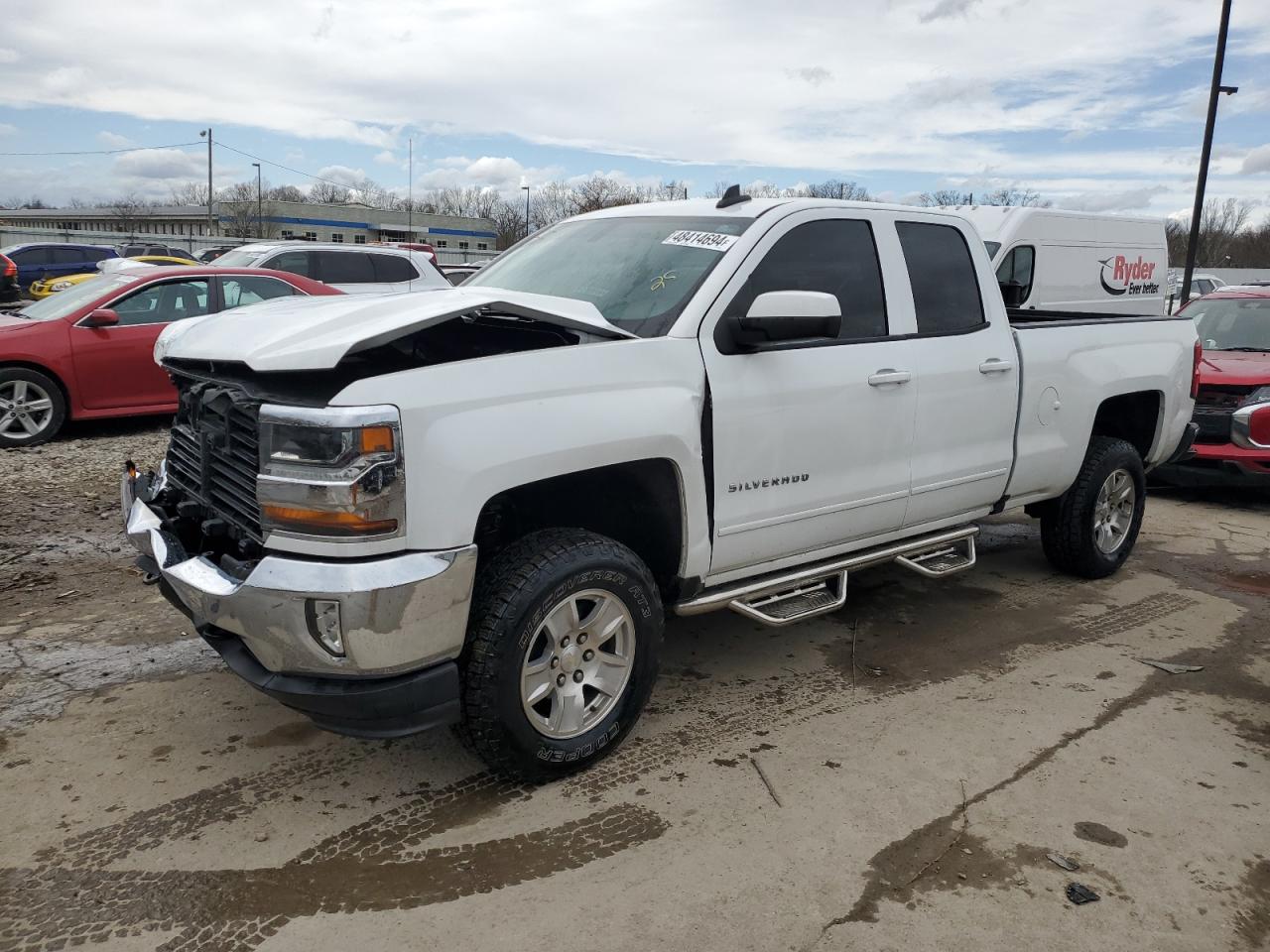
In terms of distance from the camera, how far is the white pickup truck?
2826mm

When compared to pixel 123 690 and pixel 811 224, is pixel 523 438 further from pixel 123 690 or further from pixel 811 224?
pixel 123 690

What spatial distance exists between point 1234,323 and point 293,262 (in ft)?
37.7

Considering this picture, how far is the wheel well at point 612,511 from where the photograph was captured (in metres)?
3.40

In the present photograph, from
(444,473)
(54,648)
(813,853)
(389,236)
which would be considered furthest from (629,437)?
(389,236)

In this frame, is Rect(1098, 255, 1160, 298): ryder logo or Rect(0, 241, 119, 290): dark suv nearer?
Rect(1098, 255, 1160, 298): ryder logo

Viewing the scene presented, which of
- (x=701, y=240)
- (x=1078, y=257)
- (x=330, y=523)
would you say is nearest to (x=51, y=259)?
(x=1078, y=257)

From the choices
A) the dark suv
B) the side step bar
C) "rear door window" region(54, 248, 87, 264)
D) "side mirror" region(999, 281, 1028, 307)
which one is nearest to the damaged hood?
the side step bar

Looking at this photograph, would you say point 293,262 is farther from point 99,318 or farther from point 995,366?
point 995,366

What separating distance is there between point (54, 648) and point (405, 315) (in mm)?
2617

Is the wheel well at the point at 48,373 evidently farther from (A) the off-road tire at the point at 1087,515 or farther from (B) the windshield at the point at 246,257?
(A) the off-road tire at the point at 1087,515

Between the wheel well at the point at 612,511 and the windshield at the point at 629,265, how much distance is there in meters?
0.55

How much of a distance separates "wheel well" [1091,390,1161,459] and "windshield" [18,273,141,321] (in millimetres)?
8055

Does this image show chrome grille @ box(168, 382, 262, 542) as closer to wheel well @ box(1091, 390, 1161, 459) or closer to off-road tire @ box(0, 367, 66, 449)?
wheel well @ box(1091, 390, 1161, 459)

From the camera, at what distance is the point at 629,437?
328cm
